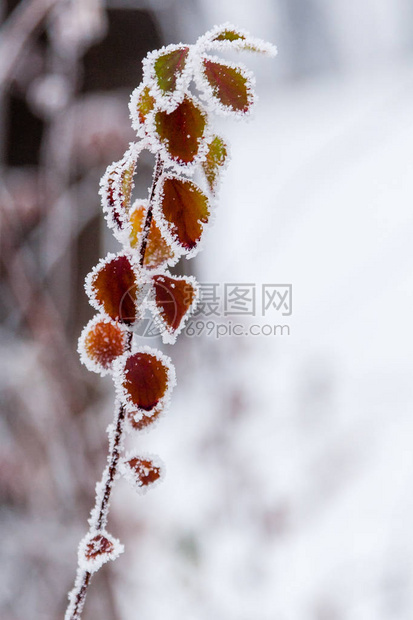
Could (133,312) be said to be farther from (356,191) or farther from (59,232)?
(356,191)

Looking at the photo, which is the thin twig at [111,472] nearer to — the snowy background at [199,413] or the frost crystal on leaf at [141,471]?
the frost crystal on leaf at [141,471]

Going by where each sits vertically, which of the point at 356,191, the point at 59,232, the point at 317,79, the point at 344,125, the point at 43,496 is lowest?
the point at 43,496

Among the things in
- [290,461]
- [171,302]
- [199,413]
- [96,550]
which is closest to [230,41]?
[171,302]

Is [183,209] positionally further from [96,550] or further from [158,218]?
[96,550]

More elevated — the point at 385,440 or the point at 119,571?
the point at 385,440

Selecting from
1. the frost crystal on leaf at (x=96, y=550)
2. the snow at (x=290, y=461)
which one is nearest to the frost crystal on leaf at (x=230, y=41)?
the frost crystal on leaf at (x=96, y=550)

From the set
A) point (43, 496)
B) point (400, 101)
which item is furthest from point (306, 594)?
point (400, 101)
